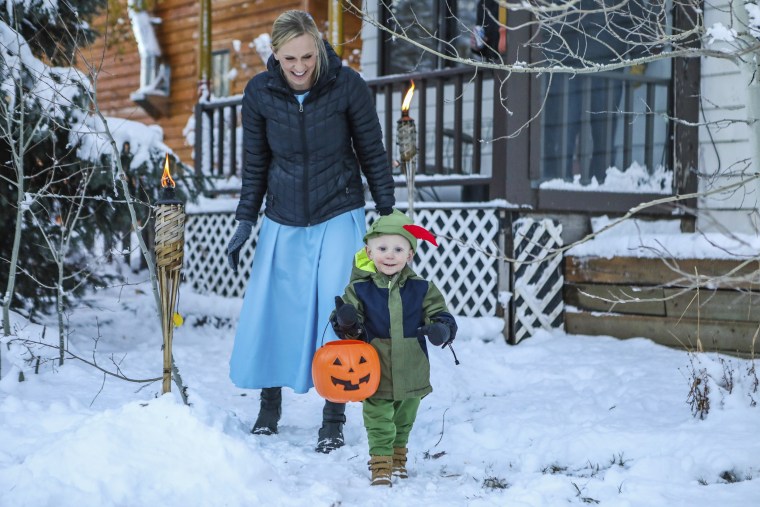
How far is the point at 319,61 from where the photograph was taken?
3.81 metres

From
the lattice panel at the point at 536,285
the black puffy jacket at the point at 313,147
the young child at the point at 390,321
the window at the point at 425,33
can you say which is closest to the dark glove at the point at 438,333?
the young child at the point at 390,321

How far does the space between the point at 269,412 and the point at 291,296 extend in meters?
0.61

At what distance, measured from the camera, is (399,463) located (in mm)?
3408

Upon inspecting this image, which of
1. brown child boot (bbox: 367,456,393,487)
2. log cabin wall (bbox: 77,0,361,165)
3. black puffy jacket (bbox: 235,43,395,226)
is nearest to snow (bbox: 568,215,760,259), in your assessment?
black puffy jacket (bbox: 235,43,395,226)

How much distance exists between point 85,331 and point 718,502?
5.46 meters

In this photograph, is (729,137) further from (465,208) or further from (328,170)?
(328,170)

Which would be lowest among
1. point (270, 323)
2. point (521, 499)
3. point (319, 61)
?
point (521, 499)

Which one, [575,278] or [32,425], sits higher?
[575,278]

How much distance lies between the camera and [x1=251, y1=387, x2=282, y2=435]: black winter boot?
408 centimetres

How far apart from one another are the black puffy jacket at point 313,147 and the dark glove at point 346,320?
0.89 metres

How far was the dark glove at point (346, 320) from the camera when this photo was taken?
10.3ft

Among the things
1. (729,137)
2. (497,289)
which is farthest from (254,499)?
(729,137)

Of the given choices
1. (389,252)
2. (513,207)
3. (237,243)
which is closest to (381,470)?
(389,252)

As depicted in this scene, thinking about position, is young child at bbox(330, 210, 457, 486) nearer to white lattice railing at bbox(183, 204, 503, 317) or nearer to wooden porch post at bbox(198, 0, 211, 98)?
white lattice railing at bbox(183, 204, 503, 317)
